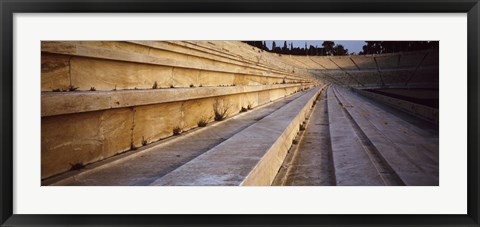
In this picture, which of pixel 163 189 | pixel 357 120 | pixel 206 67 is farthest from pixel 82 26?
pixel 357 120

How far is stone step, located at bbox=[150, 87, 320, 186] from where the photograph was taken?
70.4 inches

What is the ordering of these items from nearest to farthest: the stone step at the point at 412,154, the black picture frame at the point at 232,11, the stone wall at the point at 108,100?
the stone wall at the point at 108,100 → the black picture frame at the point at 232,11 → the stone step at the point at 412,154

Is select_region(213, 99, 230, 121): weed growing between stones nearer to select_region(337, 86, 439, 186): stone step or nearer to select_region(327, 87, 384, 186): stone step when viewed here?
select_region(327, 87, 384, 186): stone step

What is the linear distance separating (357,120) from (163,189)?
3.37m

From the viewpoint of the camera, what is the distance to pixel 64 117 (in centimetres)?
167

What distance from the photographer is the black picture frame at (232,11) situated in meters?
2.27

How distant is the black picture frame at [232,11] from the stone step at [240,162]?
452 mm

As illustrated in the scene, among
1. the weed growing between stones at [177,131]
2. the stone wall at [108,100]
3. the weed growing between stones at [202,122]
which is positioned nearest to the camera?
the stone wall at [108,100]

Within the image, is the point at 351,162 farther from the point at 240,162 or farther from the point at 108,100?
the point at 108,100

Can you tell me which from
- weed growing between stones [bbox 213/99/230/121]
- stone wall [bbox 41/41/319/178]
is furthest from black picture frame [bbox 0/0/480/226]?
weed growing between stones [bbox 213/99/230/121]

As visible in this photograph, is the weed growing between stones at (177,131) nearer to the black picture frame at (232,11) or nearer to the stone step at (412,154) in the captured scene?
the black picture frame at (232,11)

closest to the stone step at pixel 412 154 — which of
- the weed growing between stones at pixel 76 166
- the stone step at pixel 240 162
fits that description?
the stone step at pixel 240 162

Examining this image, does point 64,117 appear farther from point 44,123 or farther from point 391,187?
point 391,187

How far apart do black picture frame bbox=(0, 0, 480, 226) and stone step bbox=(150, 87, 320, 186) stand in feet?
1.48
